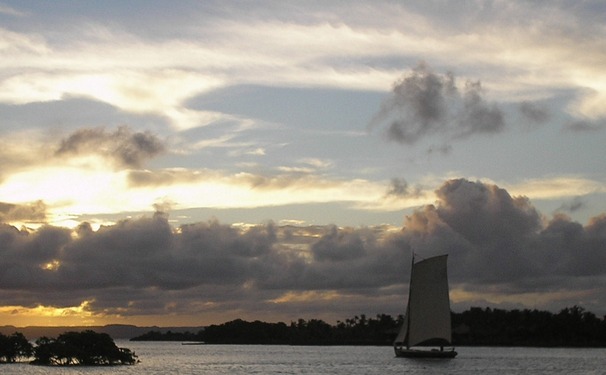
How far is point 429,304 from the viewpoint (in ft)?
431

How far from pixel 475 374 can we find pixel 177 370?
40.4m

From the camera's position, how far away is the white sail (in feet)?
431

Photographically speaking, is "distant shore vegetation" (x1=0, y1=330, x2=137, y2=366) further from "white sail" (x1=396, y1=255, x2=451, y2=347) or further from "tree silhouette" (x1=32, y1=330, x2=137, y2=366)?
"white sail" (x1=396, y1=255, x2=451, y2=347)

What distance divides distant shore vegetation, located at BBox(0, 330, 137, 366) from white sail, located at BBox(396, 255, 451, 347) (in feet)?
140

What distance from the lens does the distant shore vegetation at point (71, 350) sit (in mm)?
133375

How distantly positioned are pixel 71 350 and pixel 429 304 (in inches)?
1964

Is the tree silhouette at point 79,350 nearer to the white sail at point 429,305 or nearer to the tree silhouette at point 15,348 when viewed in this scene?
the tree silhouette at point 15,348

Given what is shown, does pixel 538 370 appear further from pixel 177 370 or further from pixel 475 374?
pixel 177 370

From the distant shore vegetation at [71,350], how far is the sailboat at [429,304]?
139 ft

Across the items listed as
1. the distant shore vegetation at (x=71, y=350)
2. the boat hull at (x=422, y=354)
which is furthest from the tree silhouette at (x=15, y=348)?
the boat hull at (x=422, y=354)

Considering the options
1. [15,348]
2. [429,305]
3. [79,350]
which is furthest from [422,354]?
[15,348]

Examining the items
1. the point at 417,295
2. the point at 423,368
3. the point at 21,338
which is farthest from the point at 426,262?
the point at 21,338

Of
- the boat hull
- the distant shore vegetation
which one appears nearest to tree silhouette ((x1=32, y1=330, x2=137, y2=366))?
the distant shore vegetation

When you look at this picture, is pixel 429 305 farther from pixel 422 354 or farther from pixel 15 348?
pixel 15 348
